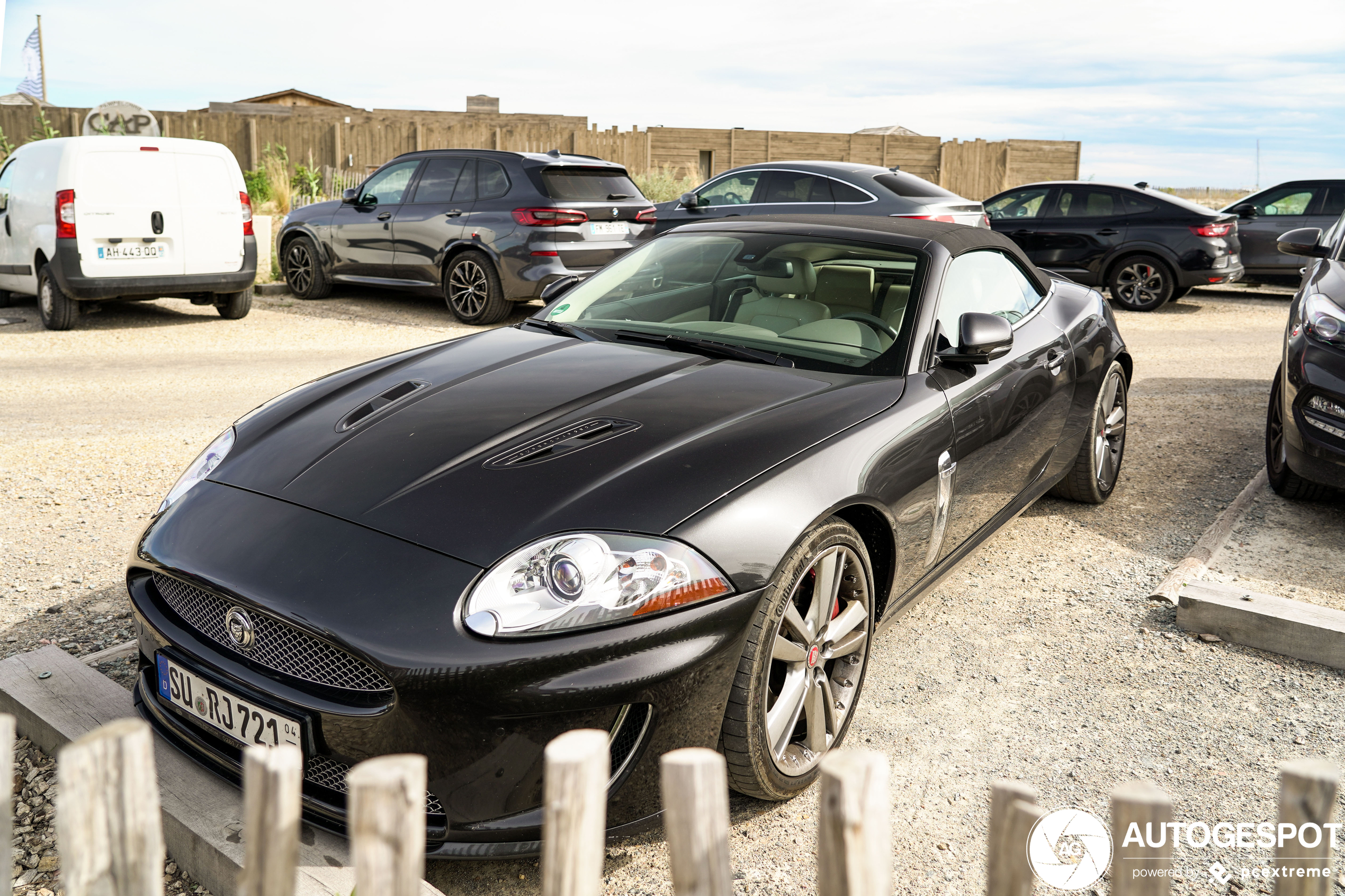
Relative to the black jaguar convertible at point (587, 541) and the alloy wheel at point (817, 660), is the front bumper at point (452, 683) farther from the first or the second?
the alloy wheel at point (817, 660)

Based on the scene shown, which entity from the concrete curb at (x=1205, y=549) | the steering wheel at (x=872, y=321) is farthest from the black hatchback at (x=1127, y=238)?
the steering wheel at (x=872, y=321)

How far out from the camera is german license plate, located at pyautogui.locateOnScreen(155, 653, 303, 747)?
7.40ft

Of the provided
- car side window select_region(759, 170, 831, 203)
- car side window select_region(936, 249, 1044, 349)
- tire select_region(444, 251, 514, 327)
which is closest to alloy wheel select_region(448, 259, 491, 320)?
tire select_region(444, 251, 514, 327)

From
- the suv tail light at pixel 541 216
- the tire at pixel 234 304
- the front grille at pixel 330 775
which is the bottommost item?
the front grille at pixel 330 775

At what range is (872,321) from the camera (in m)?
3.66

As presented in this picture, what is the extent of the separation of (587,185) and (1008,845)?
10.2 metres

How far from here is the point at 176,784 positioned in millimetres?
2461

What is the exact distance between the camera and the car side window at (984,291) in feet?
12.2

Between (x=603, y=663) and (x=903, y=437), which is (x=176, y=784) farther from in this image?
(x=903, y=437)

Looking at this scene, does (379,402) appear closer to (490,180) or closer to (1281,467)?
(1281,467)

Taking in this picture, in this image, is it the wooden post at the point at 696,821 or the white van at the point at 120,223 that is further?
the white van at the point at 120,223

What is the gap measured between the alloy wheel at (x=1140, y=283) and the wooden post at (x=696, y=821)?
13423 mm

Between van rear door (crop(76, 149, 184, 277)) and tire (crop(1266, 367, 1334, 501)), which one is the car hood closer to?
tire (crop(1266, 367, 1334, 501))

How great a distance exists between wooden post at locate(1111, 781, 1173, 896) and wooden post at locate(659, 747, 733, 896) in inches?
17.6
